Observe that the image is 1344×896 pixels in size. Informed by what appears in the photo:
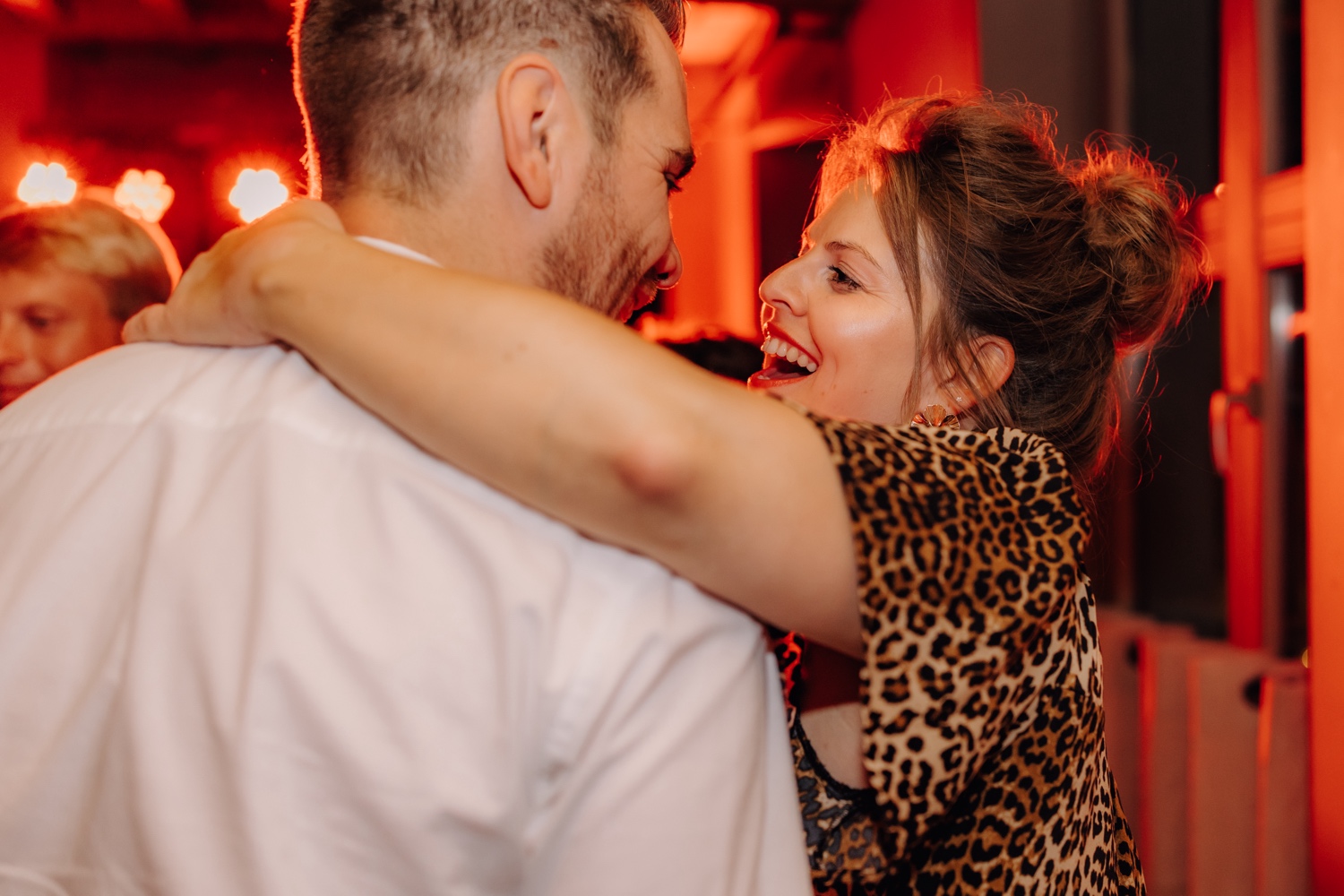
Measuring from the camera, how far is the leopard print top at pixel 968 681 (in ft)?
2.56

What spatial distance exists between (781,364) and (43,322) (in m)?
1.89

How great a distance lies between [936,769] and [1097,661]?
0.35m

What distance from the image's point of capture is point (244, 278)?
2.66 feet

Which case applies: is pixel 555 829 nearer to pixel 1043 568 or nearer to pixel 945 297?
pixel 1043 568

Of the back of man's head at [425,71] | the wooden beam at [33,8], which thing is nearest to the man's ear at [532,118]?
the back of man's head at [425,71]

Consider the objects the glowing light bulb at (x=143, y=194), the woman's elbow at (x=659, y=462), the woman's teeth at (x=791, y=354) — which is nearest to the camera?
the woman's elbow at (x=659, y=462)

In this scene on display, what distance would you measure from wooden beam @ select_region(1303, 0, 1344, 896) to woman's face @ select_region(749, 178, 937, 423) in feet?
5.05

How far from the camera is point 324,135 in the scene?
0.98m

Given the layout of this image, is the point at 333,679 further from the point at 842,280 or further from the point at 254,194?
the point at 254,194

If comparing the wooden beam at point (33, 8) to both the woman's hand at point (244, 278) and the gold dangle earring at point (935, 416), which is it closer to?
the woman's hand at point (244, 278)

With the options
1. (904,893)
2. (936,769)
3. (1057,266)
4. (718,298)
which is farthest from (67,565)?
(718,298)

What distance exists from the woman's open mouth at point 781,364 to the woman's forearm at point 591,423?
823 mm

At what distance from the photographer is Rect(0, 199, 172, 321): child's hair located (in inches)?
95.9

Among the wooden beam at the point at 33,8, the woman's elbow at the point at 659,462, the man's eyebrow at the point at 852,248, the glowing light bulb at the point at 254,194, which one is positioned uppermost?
the wooden beam at the point at 33,8
